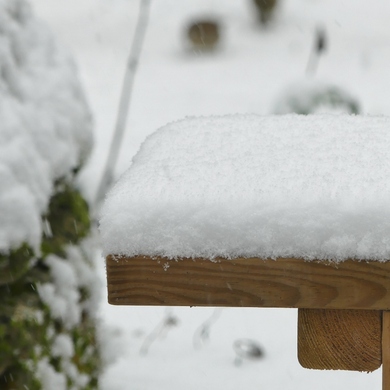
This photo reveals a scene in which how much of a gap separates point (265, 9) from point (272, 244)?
9.52m

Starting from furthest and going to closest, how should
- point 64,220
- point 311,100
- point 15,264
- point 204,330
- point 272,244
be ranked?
point 311,100 → point 204,330 → point 64,220 → point 15,264 → point 272,244

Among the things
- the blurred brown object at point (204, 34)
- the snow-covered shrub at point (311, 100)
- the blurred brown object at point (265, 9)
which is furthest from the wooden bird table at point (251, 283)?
the blurred brown object at point (265, 9)

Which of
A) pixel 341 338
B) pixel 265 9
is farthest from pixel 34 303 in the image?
pixel 265 9

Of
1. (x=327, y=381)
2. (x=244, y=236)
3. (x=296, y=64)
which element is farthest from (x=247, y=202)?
(x=296, y=64)

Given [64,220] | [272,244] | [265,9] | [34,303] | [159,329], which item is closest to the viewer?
[272,244]

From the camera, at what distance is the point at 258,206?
37.1 inches

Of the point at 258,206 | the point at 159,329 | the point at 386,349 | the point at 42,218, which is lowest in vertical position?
the point at 386,349

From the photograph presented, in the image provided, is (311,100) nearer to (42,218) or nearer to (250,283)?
(42,218)

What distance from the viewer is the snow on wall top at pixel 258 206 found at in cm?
92

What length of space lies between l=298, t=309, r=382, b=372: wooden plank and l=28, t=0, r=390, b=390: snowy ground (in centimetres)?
151

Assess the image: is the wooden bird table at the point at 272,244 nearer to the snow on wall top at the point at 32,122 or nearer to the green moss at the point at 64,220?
the snow on wall top at the point at 32,122

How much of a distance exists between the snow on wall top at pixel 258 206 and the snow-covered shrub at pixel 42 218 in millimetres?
709

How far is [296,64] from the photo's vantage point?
338 inches

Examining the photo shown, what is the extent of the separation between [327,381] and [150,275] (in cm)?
212
